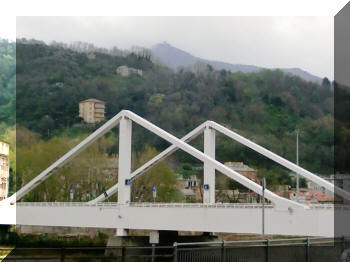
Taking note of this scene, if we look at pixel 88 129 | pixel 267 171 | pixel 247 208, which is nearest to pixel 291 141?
pixel 267 171

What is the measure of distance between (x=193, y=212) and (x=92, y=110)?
67.9 meters

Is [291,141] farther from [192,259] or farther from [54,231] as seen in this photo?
[192,259]

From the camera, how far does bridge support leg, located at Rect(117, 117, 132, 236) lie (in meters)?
45.8

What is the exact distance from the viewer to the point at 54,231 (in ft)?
219

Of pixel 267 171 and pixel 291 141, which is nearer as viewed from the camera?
pixel 267 171

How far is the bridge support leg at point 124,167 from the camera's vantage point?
45.8m

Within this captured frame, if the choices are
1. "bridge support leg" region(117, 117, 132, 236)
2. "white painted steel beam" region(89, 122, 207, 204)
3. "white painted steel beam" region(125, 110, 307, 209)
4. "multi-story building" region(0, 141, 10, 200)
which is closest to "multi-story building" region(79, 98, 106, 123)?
"multi-story building" region(0, 141, 10, 200)

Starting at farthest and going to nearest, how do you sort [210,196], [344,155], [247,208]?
[344,155] < [210,196] < [247,208]

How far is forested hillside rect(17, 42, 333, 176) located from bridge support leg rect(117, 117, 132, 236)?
43.1m

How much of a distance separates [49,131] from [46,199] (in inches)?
1184

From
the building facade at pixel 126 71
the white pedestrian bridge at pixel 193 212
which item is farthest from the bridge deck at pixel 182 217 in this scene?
the building facade at pixel 126 71

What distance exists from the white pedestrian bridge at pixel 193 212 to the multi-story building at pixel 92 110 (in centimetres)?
5277

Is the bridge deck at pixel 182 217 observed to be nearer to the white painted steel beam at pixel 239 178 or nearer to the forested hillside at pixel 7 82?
the white painted steel beam at pixel 239 178

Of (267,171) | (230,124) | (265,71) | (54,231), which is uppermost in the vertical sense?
(265,71)
